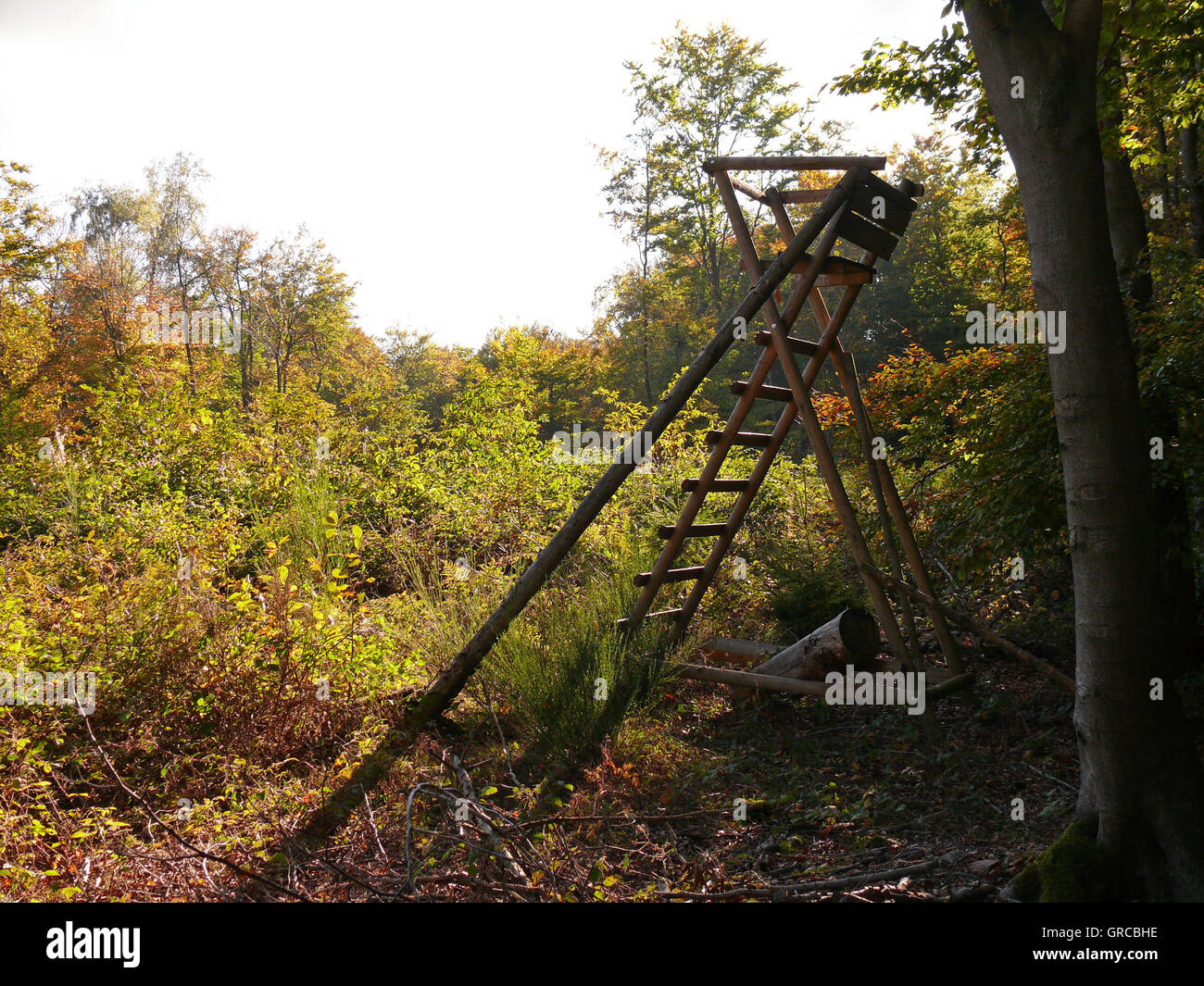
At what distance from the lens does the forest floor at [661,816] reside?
3131 millimetres

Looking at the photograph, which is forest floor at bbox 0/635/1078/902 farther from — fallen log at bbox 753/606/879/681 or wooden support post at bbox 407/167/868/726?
fallen log at bbox 753/606/879/681

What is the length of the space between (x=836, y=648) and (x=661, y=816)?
200 centimetres

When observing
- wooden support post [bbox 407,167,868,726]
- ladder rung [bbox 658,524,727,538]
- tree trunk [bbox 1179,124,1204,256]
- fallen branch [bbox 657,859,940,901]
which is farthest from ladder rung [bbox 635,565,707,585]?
tree trunk [bbox 1179,124,1204,256]

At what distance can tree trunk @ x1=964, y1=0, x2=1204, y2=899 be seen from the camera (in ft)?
9.32

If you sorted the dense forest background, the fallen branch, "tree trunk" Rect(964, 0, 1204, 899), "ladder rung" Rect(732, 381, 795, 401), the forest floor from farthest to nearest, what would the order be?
"ladder rung" Rect(732, 381, 795, 401), the dense forest background, the forest floor, the fallen branch, "tree trunk" Rect(964, 0, 1204, 899)

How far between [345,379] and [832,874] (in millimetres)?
31276

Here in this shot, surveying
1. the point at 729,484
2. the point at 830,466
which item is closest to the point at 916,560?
the point at 830,466

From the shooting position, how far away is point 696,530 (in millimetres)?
5473

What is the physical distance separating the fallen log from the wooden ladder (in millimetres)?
238

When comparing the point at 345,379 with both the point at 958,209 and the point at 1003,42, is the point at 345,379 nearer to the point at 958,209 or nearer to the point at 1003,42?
the point at 958,209

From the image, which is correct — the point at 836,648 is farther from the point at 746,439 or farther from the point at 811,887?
the point at 811,887

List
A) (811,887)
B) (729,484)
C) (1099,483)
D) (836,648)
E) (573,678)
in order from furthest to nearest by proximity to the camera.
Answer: (729,484), (836,648), (573,678), (811,887), (1099,483)

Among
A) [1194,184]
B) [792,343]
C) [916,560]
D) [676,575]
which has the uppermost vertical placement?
[1194,184]

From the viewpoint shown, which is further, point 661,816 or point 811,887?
point 661,816
